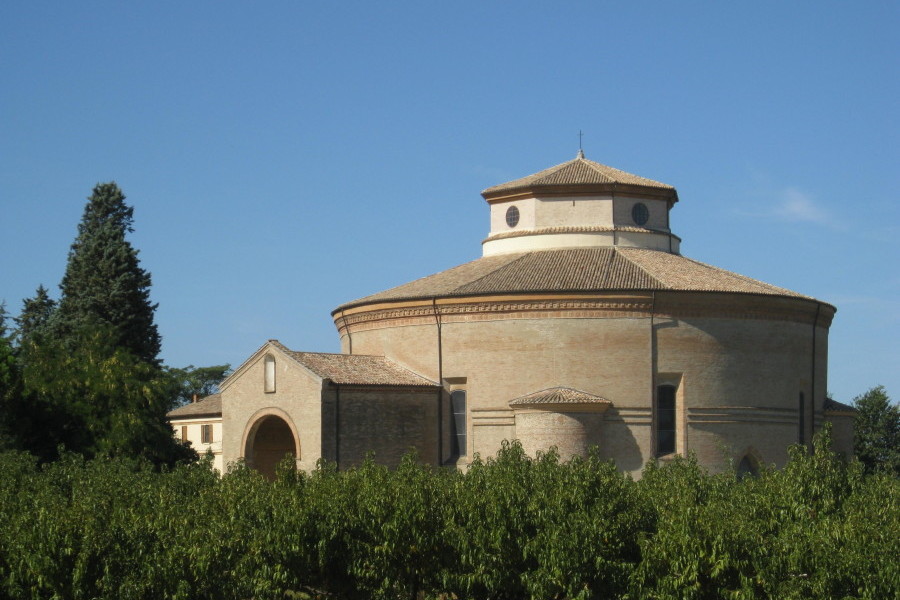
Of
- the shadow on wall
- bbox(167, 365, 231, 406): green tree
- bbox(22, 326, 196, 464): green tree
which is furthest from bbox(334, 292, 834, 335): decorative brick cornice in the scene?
bbox(167, 365, 231, 406): green tree

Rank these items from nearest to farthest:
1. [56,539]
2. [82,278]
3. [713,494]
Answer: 1. [56,539]
2. [713,494]
3. [82,278]

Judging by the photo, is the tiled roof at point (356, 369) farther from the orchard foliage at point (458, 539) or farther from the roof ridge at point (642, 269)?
the orchard foliage at point (458, 539)

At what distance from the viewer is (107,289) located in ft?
181

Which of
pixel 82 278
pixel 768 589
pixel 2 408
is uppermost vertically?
pixel 82 278

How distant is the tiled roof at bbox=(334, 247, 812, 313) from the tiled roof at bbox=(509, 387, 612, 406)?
3033 millimetres

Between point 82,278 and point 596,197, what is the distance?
2311cm

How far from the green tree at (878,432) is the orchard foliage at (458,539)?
121ft

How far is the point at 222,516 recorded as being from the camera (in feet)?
76.9

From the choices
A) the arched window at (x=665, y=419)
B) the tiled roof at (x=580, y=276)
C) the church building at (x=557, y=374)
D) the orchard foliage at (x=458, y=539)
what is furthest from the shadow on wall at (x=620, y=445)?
the orchard foliage at (x=458, y=539)

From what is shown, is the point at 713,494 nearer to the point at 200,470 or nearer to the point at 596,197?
the point at 200,470

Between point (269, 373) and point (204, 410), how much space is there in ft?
64.8

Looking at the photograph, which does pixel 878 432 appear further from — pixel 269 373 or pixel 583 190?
pixel 269 373

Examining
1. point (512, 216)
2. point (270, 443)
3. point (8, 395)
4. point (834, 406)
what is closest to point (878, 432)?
point (834, 406)

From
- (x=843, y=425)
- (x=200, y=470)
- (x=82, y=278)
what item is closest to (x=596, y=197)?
(x=843, y=425)
